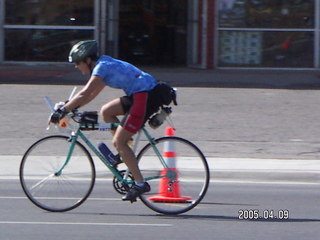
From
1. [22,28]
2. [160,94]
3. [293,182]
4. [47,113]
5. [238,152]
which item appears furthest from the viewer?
[22,28]

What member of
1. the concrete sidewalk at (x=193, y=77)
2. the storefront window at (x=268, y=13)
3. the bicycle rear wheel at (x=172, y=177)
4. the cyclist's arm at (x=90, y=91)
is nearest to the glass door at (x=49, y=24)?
the concrete sidewalk at (x=193, y=77)

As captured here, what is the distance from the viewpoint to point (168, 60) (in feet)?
78.4

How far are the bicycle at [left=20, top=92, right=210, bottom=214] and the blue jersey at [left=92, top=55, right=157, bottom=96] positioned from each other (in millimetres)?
601

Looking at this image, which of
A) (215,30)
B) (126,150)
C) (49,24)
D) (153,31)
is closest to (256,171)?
(126,150)

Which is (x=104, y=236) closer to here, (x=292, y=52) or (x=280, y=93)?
(x=280, y=93)

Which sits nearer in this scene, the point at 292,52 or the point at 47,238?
the point at 47,238

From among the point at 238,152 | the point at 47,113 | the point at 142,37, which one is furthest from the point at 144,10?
the point at 238,152

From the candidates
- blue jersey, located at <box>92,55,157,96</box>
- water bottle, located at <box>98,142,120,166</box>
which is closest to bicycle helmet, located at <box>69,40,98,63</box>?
blue jersey, located at <box>92,55,157,96</box>

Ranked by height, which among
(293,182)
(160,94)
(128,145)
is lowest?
(293,182)

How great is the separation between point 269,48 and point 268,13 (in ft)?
3.13

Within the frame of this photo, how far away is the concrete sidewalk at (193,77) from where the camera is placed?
63.6 feet

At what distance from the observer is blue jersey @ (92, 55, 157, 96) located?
780 cm

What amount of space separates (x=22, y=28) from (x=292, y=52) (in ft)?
24.2

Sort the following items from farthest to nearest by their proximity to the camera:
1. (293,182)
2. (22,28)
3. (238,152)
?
(22,28), (238,152), (293,182)
